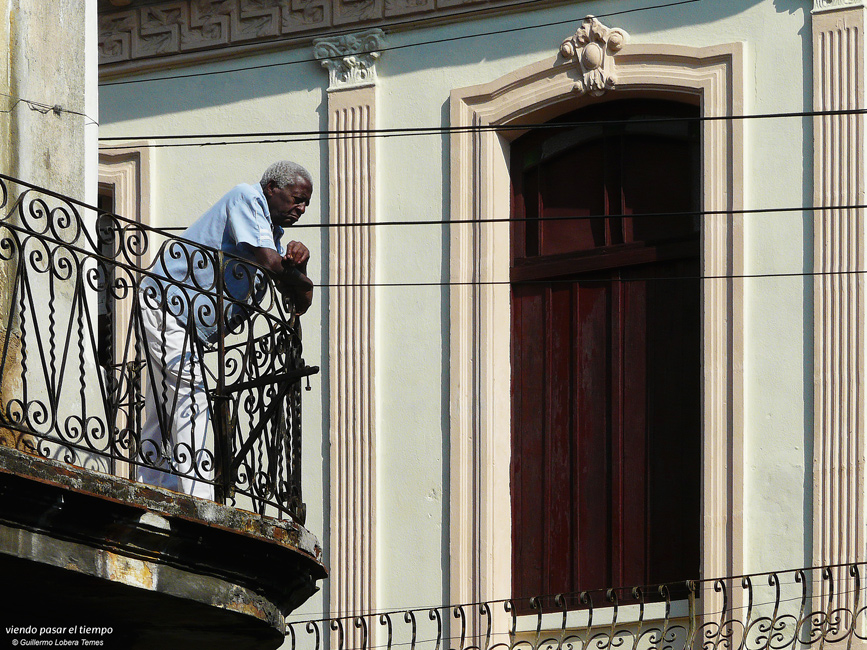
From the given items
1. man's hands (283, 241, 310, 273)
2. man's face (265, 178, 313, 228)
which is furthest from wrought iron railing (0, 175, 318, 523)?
man's face (265, 178, 313, 228)

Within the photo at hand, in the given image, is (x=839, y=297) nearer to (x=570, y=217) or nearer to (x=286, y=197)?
(x=570, y=217)

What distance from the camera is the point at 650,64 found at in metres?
12.6

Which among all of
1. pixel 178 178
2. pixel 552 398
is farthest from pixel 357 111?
Result: pixel 552 398

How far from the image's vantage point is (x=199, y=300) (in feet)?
30.8

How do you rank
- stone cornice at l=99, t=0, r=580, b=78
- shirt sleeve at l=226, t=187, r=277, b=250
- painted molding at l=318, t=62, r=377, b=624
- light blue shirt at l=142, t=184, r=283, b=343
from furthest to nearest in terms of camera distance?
stone cornice at l=99, t=0, r=580, b=78, painted molding at l=318, t=62, r=377, b=624, shirt sleeve at l=226, t=187, r=277, b=250, light blue shirt at l=142, t=184, r=283, b=343

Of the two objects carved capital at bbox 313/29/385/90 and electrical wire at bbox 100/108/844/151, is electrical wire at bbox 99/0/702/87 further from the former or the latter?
electrical wire at bbox 100/108/844/151

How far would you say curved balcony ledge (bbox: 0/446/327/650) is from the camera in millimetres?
7887

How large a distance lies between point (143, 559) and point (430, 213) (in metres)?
5.18

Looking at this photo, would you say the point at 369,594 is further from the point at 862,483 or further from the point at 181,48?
the point at 181,48

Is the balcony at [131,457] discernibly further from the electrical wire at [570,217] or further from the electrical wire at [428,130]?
the electrical wire at [428,130]

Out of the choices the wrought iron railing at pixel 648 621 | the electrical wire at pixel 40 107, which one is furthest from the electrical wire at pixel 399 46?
the electrical wire at pixel 40 107

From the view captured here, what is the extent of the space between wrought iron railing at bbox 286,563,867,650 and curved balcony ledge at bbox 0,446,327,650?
286cm

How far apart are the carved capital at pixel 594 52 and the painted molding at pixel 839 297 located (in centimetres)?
128

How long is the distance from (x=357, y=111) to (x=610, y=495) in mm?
2987
